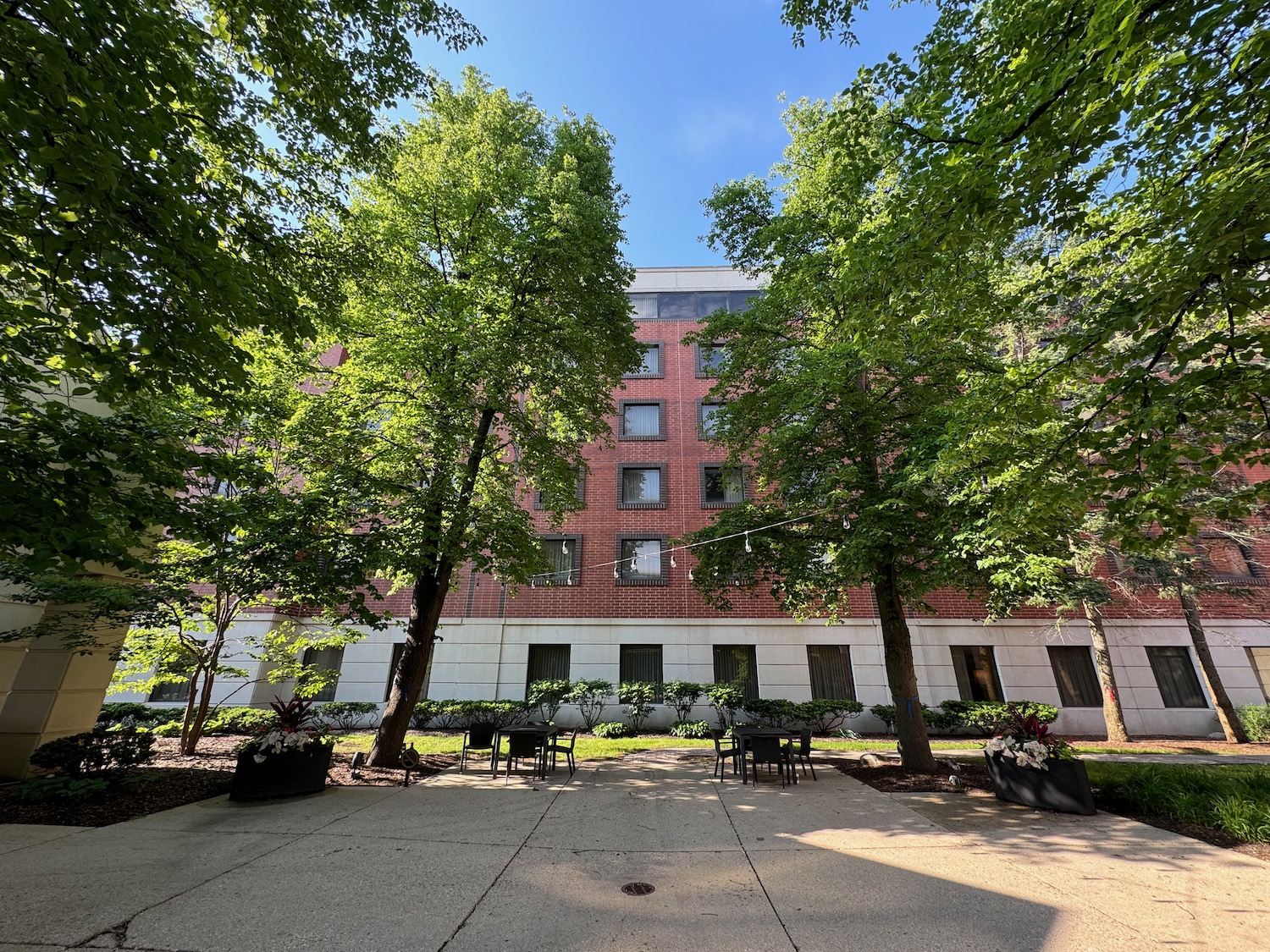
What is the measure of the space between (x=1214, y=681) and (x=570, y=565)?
69.4 feet

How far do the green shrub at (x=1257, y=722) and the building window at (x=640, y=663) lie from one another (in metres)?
18.4

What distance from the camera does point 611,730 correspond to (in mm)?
16016

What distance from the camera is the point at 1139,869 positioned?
4938mm

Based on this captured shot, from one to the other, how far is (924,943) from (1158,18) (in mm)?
7000

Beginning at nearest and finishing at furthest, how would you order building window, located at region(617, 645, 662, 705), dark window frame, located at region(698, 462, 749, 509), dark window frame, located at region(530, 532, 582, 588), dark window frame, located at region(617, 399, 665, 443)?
building window, located at region(617, 645, 662, 705) → dark window frame, located at region(530, 532, 582, 588) → dark window frame, located at region(698, 462, 749, 509) → dark window frame, located at region(617, 399, 665, 443)

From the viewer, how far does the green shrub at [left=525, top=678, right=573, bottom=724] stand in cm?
1731

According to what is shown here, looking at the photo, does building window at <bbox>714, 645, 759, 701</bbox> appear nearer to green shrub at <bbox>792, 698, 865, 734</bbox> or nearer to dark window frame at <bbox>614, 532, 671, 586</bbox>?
green shrub at <bbox>792, 698, 865, 734</bbox>

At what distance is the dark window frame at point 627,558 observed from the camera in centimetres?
1900

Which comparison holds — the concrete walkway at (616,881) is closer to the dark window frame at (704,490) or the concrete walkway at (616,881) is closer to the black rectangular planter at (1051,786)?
the black rectangular planter at (1051,786)

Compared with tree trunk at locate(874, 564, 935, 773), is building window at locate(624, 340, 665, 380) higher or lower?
higher

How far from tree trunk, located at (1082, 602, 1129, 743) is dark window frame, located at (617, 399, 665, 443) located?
50.2ft

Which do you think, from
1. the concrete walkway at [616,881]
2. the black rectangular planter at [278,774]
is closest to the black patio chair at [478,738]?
the black rectangular planter at [278,774]

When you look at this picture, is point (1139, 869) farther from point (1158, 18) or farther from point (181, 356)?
point (181, 356)

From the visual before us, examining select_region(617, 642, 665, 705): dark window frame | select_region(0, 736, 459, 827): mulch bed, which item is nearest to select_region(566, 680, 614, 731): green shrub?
select_region(617, 642, 665, 705): dark window frame
